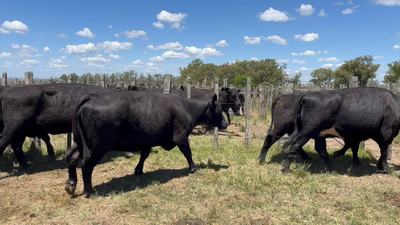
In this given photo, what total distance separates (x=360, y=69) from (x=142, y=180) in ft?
128

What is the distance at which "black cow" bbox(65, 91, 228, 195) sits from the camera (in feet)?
14.9

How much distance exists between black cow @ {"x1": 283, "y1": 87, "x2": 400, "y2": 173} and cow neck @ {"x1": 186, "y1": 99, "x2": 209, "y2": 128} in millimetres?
2036

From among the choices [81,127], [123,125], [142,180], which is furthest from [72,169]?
[142,180]

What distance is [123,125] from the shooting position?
15.8 ft

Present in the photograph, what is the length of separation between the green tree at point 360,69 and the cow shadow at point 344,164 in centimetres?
3106

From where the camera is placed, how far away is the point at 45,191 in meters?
4.94

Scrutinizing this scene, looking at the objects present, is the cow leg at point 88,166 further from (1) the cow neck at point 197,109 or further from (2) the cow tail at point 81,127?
(1) the cow neck at point 197,109

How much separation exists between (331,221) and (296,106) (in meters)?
2.87

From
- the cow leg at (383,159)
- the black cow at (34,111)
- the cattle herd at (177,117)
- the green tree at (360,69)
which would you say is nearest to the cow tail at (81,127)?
the cattle herd at (177,117)

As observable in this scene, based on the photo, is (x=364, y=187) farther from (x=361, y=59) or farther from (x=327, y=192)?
(x=361, y=59)

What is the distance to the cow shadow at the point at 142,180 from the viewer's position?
5.05 m

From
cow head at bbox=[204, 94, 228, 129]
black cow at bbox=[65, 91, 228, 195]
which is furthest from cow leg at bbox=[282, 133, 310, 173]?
black cow at bbox=[65, 91, 228, 195]

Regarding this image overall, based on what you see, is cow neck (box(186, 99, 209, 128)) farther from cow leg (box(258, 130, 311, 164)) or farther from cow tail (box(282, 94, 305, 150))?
cow tail (box(282, 94, 305, 150))

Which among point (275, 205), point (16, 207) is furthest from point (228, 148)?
point (16, 207)
